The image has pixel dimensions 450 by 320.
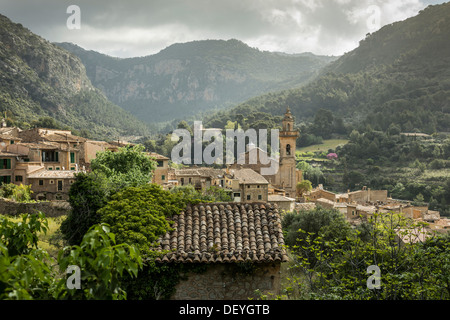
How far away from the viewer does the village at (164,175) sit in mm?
26938

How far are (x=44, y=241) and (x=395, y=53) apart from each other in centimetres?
15408

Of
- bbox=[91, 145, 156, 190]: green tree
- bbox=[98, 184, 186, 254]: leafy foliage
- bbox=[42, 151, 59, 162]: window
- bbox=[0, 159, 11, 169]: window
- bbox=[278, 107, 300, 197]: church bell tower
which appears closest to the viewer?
bbox=[98, 184, 186, 254]: leafy foliage

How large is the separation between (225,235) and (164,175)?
31177 millimetres

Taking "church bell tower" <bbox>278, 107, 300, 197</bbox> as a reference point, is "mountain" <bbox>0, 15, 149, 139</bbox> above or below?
above

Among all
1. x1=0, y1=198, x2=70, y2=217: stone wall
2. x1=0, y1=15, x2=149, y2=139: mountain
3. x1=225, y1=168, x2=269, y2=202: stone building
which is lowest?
x1=225, y1=168, x2=269, y2=202: stone building

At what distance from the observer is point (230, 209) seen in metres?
9.97

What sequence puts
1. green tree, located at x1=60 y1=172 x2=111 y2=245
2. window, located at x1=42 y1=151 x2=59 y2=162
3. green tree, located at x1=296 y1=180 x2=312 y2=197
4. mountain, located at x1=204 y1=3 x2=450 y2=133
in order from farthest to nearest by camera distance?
mountain, located at x1=204 y1=3 x2=450 y2=133 < green tree, located at x1=296 y1=180 x2=312 y2=197 < window, located at x1=42 y1=151 x2=59 y2=162 < green tree, located at x1=60 y1=172 x2=111 y2=245

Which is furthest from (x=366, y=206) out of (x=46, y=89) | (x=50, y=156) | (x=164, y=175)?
(x=46, y=89)

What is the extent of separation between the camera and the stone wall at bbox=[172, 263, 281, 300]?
26.5 ft

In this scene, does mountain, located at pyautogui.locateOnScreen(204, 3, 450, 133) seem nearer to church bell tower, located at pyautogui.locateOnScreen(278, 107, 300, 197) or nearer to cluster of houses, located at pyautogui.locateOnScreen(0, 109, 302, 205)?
church bell tower, located at pyautogui.locateOnScreen(278, 107, 300, 197)

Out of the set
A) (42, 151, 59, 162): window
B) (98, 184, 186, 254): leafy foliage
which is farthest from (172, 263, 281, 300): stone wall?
(42, 151, 59, 162): window
